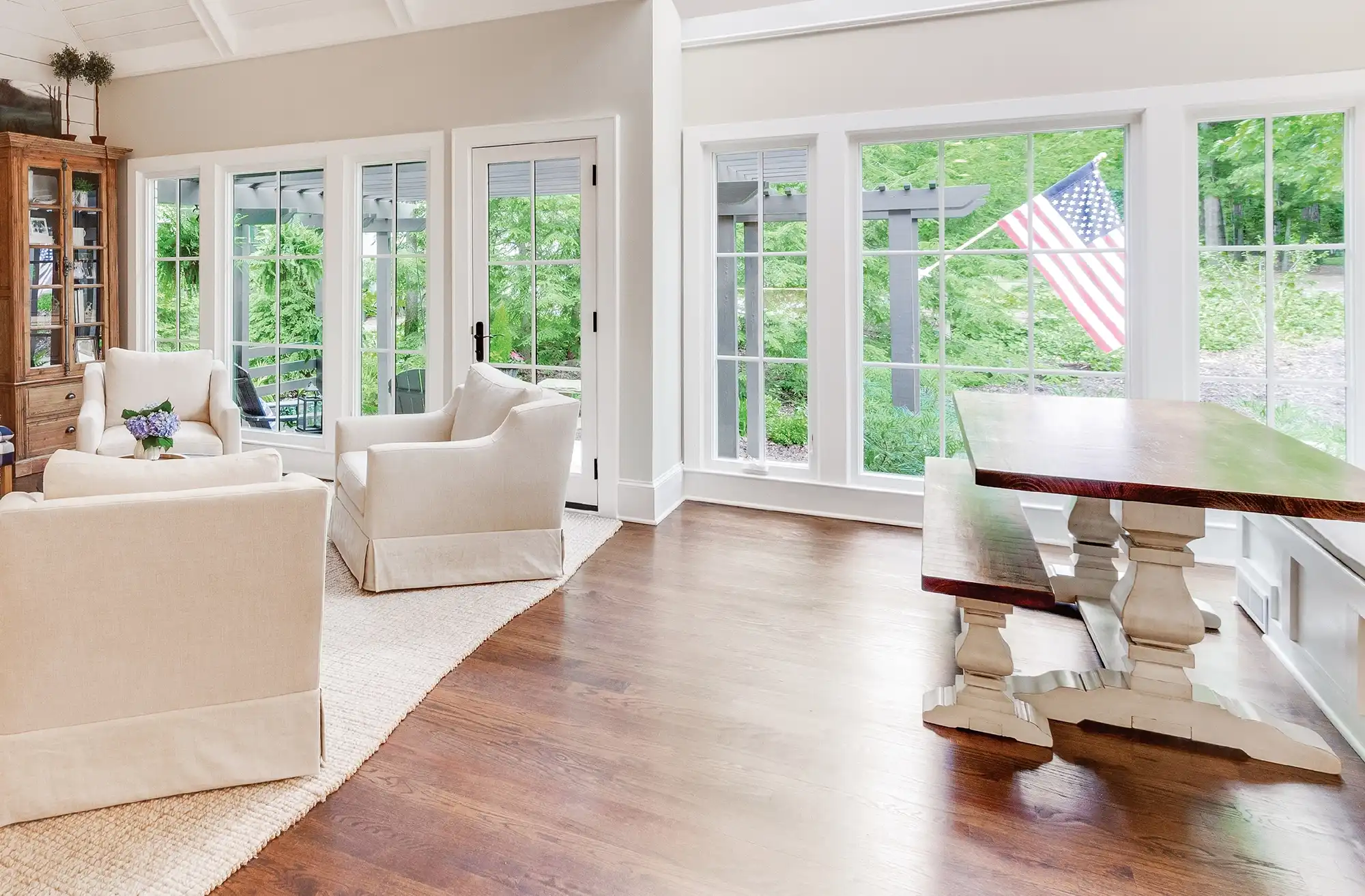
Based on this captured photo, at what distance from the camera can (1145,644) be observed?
189cm

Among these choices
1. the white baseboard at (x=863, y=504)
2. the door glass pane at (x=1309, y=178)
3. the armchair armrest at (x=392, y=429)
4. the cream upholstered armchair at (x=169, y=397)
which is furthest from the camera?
the cream upholstered armchair at (x=169, y=397)

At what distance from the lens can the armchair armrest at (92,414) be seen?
147 inches

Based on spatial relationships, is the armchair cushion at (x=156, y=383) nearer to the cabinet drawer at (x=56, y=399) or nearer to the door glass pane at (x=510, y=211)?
the cabinet drawer at (x=56, y=399)

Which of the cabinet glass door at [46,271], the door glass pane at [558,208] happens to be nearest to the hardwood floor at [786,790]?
the door glass pane at [558,208]

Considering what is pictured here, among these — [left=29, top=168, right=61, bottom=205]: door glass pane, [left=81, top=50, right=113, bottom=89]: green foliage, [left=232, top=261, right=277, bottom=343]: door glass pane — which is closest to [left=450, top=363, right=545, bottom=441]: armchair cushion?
[left=232, top=261, right=277, bottom=343]: door glass pane

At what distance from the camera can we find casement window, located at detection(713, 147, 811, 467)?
4.03m

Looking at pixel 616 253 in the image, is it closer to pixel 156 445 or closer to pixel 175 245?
pixel 156 445

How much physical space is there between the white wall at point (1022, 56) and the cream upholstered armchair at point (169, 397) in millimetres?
3151

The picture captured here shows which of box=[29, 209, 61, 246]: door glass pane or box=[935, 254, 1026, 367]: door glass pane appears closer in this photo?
box=[935, 254, 1026, 367]: door glass pane

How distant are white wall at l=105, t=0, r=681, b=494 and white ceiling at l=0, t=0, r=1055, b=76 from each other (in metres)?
0.08

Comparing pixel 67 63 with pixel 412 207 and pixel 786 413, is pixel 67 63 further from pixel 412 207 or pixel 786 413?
pixel 786 413

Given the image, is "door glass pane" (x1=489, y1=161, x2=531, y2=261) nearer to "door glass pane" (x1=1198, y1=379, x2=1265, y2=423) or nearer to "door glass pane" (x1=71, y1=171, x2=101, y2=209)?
"door glass pane" (x1=71, y1=171, x2=101, y2=209)

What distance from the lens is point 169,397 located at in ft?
13.8

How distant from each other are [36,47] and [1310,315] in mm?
7665
